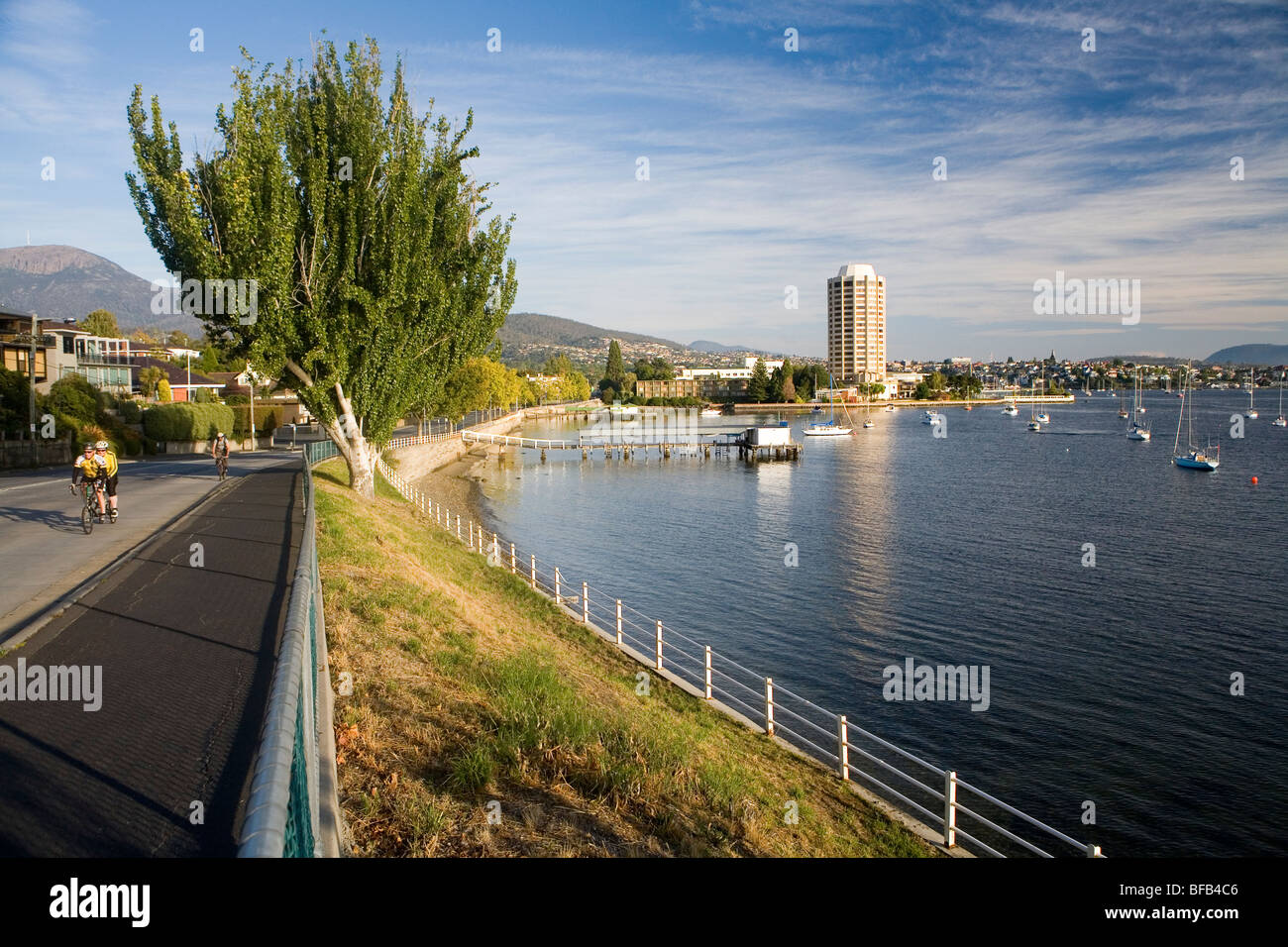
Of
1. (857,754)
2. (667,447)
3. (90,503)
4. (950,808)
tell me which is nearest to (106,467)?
(90,503)

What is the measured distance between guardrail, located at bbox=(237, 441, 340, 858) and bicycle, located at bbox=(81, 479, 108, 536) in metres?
14.5

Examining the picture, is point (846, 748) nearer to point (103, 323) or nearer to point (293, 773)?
point (293, 773)

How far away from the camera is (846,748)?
15.1 meters

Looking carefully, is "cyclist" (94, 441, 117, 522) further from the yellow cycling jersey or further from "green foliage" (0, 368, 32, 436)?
"green foliage" (0, 368, 32, 436)

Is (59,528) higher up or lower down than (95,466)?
lower down

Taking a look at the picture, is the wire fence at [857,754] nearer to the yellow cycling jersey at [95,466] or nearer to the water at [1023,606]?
the water at [1023,606]

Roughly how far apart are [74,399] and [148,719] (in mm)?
44812

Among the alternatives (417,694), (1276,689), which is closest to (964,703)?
(1276,689)

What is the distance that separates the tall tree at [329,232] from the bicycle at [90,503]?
7.43m

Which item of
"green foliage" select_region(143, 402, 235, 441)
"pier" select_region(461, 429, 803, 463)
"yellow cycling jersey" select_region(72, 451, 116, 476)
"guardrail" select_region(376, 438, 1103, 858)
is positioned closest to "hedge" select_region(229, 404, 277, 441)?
"green foliage" select_region(143, 402, 235, 441)

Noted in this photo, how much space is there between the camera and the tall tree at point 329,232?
2566 centimetres

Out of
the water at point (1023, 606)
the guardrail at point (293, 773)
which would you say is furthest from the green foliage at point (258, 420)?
the guardrail at point (293, 773)
